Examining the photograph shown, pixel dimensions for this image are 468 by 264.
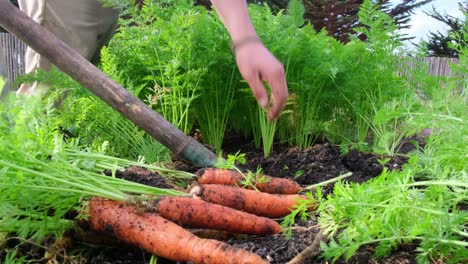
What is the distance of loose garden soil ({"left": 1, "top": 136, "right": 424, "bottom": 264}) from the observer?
1.35 metres

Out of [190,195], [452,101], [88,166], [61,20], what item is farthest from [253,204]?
[61,20]

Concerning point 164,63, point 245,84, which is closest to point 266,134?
point 245,84

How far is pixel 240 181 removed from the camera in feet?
6.37

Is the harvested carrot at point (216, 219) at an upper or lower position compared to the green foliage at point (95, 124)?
lower

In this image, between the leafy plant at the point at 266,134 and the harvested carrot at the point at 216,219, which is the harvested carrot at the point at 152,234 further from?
the leafy plant at the point at 266,134

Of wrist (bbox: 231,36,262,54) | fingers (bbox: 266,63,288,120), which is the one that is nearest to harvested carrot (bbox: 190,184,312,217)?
fingers (bbox: 266,63,288,120)

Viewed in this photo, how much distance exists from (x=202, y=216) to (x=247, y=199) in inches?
11.0

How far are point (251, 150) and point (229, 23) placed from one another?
1.66 metres

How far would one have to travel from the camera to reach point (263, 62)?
1223mm

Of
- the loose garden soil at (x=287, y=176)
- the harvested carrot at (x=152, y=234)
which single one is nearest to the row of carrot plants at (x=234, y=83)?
the loose garden soil at (x=287, y=176)

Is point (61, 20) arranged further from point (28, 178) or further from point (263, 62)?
point (263, 62)

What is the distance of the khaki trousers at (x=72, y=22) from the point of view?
3.40 meters

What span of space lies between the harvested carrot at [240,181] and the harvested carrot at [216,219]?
0.85 ft

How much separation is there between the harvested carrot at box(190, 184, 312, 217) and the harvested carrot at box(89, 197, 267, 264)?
0.28 m
